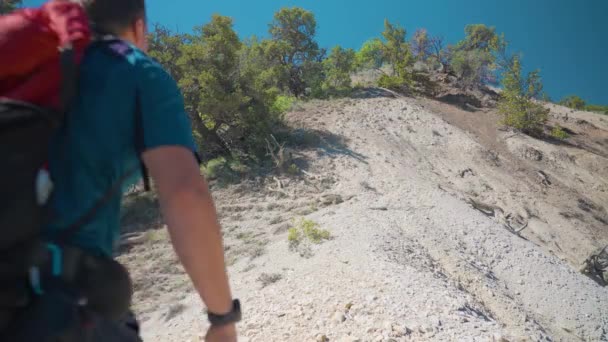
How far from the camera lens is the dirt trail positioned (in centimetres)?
418

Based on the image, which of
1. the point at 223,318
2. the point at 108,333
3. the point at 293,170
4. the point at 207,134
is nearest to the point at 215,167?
the point at 207,134

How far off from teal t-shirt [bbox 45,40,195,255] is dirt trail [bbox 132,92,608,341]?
2.96m

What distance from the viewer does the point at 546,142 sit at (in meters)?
16.2

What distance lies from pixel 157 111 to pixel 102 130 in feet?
0.46

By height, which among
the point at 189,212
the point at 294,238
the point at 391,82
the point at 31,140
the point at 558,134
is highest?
the point at 391,82

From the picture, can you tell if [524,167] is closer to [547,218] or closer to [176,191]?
[547,218]

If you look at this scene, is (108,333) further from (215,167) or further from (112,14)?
(215,167)

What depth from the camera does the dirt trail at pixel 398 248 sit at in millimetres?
4180

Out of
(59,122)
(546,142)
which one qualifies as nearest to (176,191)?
(59,122)

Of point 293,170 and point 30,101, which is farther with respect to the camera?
point 293,170

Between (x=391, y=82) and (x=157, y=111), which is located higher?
(x=391, y=82)

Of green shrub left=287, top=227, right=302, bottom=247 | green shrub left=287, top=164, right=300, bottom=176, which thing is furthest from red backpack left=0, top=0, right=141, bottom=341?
green shrub left=287, top=164, right=300, bottom=176

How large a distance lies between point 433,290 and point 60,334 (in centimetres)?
424

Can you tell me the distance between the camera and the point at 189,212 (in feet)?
3.76
